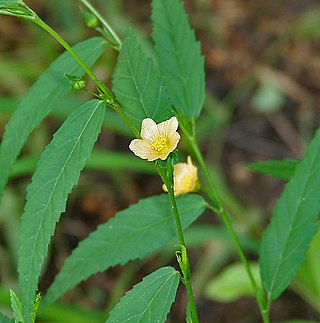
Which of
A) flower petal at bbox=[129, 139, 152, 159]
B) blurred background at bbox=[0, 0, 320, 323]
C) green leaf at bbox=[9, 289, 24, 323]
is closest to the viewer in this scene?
green leaf at bbox=[9, 289, 24, 323]

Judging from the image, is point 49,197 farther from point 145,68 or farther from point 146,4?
point 146,4

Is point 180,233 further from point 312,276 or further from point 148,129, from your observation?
point 312,276

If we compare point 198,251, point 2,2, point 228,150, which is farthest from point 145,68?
point 228,150

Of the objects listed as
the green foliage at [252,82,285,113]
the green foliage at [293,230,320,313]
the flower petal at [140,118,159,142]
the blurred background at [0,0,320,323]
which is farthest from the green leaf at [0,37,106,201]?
the green foliage at [252,82,285,113]

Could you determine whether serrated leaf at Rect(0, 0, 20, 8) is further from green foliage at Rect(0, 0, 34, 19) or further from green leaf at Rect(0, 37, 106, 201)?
green leaf at Rect(0, 37, 106, 201)

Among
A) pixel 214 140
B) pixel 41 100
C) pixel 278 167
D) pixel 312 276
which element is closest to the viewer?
pixel 41 100

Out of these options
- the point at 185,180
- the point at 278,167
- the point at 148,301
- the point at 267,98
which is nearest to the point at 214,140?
the point at 267,98
